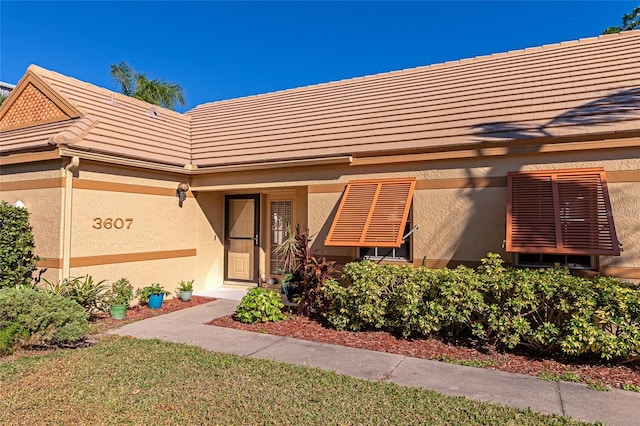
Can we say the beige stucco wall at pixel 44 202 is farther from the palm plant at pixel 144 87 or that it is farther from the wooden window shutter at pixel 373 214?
the palm plant at pixel 144 87

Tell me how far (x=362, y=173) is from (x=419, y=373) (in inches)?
187

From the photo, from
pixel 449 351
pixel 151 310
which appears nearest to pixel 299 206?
pixel 151 310

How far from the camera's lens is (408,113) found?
9.41 metres

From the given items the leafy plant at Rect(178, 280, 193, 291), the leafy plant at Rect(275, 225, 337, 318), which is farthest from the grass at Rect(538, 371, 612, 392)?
the leafy plant at Rect(178, 280, 193, 291)

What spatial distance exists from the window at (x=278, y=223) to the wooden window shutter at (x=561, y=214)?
5.93m

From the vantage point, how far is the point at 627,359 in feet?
17.8

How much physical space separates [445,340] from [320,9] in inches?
595

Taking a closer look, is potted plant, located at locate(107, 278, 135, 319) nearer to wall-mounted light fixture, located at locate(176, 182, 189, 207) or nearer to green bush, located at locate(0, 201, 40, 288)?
green bush, located at locate(0, 201, 40, 288)

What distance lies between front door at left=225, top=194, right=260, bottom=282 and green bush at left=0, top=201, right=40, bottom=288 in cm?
482

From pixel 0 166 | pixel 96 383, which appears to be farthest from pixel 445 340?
pixel 0 166

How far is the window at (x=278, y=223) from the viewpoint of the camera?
11148mm

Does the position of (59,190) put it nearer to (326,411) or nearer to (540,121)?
(326,411)

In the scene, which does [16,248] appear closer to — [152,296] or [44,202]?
[44,202]

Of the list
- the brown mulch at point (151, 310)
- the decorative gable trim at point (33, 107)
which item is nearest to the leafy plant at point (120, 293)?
the brown mulch at point (151, 310)
